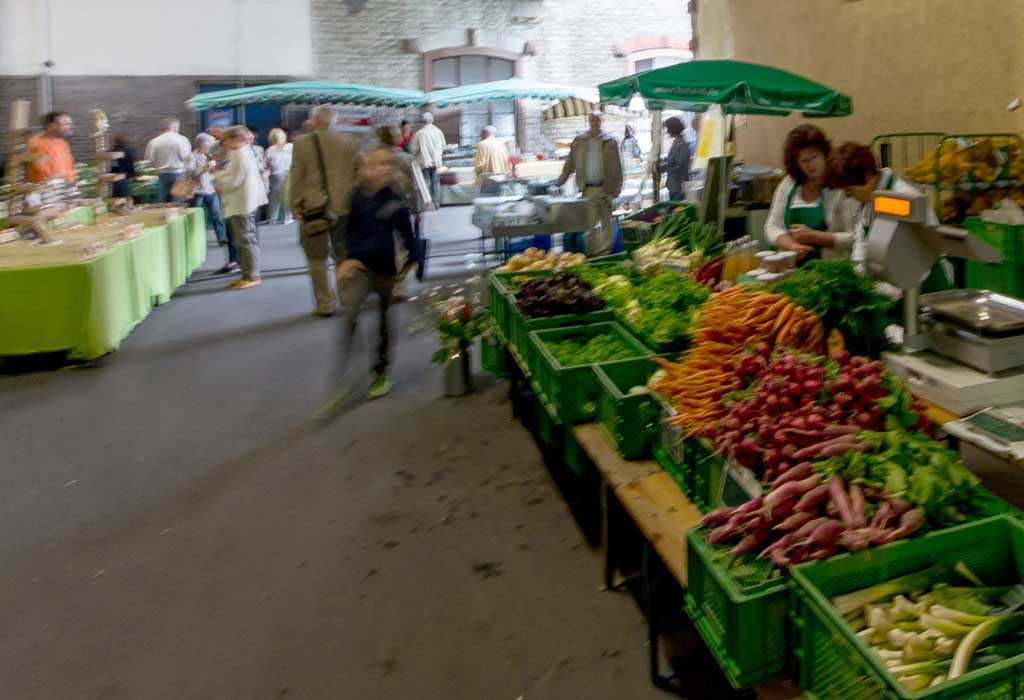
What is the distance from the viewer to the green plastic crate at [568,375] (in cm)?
337

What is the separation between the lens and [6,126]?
1550 cm

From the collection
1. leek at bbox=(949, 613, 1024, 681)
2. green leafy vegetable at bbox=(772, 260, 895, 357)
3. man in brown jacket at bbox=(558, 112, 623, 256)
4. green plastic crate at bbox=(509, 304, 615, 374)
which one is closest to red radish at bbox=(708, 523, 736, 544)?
leek at bbox=(949, 613, 1024, 681)

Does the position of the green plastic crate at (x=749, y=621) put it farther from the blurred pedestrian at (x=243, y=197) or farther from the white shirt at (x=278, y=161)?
the white shirt at (x=278, y=161)

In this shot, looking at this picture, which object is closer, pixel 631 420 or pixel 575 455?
pixel 631 420

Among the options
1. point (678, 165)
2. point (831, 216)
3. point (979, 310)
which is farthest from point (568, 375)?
point (678, 165)

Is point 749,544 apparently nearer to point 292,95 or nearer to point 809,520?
point 809,520

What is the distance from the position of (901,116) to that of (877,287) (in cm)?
456

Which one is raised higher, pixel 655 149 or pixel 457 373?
pixel 655 149

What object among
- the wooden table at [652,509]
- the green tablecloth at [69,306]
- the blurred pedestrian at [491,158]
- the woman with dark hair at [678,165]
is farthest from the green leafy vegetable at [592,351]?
the blurred pedestrian at [491,158]

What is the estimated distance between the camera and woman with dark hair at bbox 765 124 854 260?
448cm

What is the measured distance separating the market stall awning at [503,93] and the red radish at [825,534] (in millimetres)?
12971

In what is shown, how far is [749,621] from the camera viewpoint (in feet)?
5.74

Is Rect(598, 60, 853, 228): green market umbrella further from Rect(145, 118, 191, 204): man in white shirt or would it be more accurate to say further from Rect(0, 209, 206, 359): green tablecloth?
Rect(145, 118, 191, 204): man in white shirt

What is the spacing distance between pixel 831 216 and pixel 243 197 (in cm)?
653
